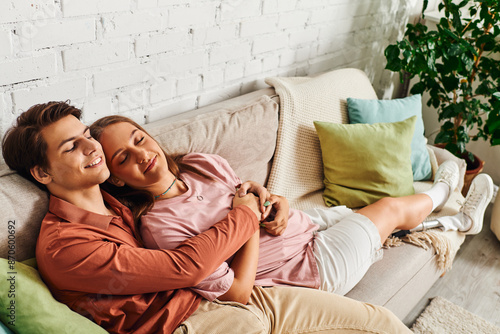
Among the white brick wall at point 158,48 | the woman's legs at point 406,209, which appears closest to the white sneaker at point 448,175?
the woman's legs at point 406,209

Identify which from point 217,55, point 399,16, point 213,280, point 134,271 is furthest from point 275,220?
point 399,16

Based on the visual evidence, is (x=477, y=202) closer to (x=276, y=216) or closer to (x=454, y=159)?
(x=454, y=159)

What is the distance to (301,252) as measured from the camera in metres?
1.44

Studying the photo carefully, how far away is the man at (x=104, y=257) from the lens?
3.28 ft

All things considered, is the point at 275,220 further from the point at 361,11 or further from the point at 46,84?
the point at 361,11

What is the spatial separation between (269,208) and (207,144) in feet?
1.07

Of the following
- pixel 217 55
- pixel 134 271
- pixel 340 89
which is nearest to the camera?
pixel 134 271

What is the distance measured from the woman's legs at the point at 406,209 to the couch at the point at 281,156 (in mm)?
77

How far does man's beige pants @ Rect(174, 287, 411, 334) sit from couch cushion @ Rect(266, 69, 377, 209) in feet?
1.92

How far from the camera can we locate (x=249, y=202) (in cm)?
136

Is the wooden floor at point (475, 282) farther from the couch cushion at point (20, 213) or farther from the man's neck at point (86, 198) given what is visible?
the couch cushion at point (20, 213)

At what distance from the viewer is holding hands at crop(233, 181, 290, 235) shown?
1.38 m

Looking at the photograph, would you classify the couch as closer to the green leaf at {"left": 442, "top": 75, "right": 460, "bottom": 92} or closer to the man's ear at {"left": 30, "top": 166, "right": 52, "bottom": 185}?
the man's ear at {"left": 30, "top": 166, "right": 52, "bottom": 185}

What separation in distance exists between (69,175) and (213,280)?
0.43 metres
